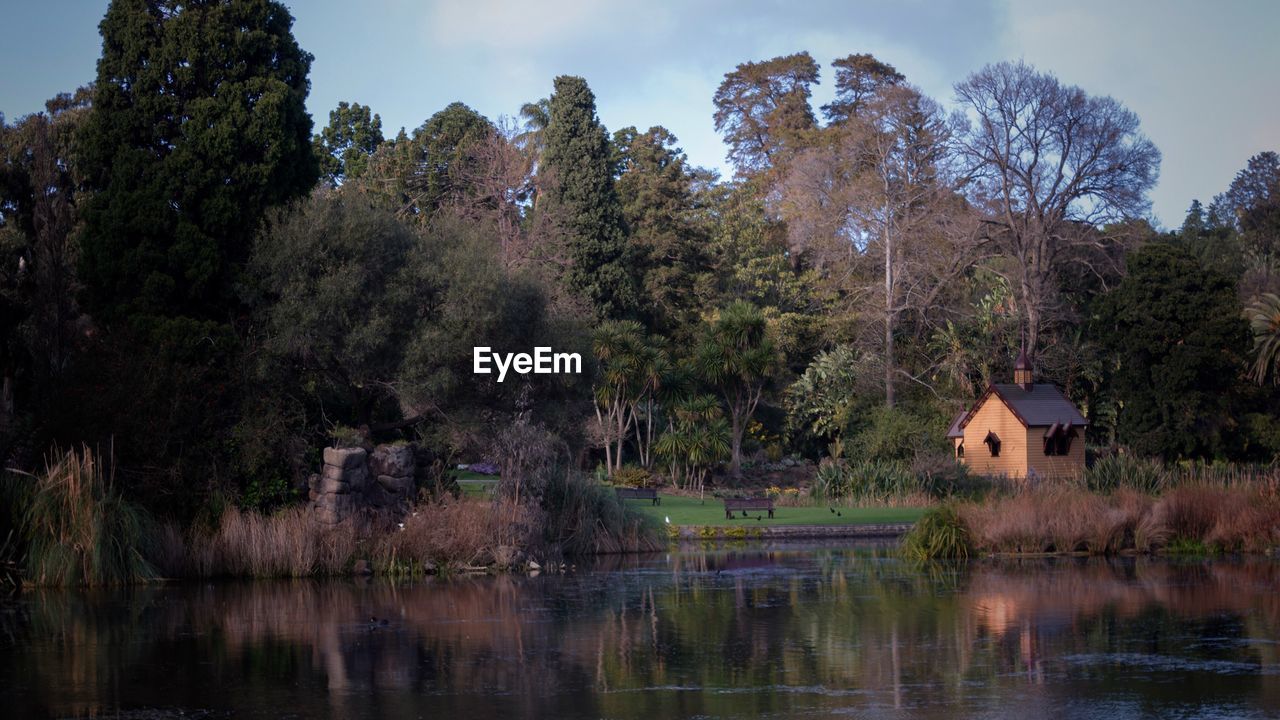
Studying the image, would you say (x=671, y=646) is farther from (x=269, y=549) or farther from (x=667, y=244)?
(x=667, y=244)

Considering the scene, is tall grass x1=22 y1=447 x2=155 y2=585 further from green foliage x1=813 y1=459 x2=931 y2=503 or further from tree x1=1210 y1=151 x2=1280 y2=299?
tree x1=1210 y1=151 x2=1280 y2=299

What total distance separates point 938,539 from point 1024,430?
81.3 ft

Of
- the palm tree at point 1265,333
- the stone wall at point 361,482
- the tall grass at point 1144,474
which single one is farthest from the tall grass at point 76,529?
the palm tree at point 1265,333

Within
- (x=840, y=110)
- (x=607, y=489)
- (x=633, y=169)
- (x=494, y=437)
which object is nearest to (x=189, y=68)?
(x=494, y=437)

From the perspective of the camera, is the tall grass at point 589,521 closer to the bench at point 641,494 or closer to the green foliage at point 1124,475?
the bench at point 641,494

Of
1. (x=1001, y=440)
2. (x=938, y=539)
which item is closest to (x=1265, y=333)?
(x=1001, y=440)

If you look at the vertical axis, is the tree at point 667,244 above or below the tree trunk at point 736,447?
above

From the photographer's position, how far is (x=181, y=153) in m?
29.9

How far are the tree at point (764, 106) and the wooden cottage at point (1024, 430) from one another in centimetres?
3173

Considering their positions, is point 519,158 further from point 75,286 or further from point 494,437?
point 494,437

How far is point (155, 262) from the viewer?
29547 millimetres

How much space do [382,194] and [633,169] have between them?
1682 centimetres

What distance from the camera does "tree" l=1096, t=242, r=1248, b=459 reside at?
48031mm

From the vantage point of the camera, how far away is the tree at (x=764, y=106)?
270 feet
